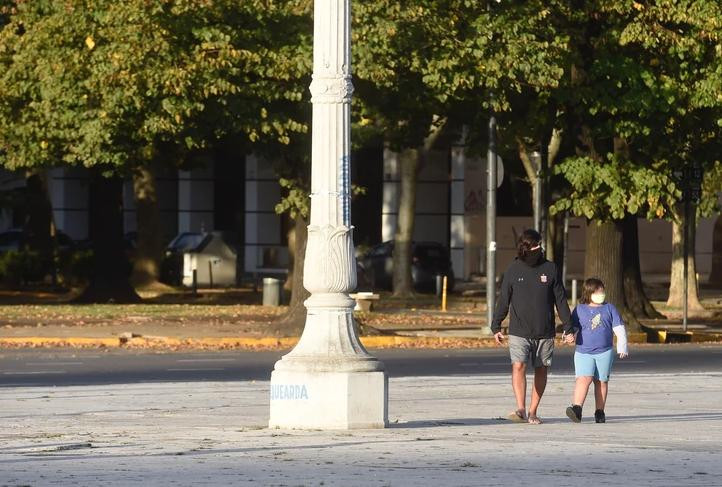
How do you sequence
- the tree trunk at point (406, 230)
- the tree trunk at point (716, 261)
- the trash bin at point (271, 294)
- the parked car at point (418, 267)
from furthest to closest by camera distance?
1. the tree trunk at point (716, 261)
2. the parked car at point (418, 267)
3. the tree trunk at point (406, 230)
4. the trash bin at point (271, 294)

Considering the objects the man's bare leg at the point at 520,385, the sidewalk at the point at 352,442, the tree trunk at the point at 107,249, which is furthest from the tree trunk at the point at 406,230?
the man's bare leg at the point at 520,385

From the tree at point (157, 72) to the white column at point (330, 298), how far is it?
12977 millimetres

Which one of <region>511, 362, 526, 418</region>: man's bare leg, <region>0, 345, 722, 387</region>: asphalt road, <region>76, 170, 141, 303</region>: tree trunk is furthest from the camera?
<region>76, 170, 141, 303</region>: tree trunk

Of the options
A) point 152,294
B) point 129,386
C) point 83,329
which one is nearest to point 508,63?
point 83,329

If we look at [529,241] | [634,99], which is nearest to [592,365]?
[529,241]

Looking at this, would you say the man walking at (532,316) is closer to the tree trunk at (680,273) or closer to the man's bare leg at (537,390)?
the man's bare leg at (537,390)

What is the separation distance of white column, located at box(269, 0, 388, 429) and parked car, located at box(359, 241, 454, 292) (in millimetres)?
35954

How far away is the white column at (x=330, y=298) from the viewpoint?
13641 mm

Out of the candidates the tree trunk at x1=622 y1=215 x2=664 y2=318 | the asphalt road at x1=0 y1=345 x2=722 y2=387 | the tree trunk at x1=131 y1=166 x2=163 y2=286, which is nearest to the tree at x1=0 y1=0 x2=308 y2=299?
the asphalt road at x1=0 y1=345 x2=722 y2=387

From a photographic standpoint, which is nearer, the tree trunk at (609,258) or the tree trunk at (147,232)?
the tree trunk at (609,258)

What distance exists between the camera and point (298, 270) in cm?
2981

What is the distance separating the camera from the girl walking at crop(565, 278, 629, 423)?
15320 millimetres

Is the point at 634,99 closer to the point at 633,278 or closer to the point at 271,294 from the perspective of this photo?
the point at 633,278

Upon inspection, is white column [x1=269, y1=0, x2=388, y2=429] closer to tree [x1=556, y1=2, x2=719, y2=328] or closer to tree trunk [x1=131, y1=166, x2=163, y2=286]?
tree [x1=556, y1=2, x2=719, y2=328]
